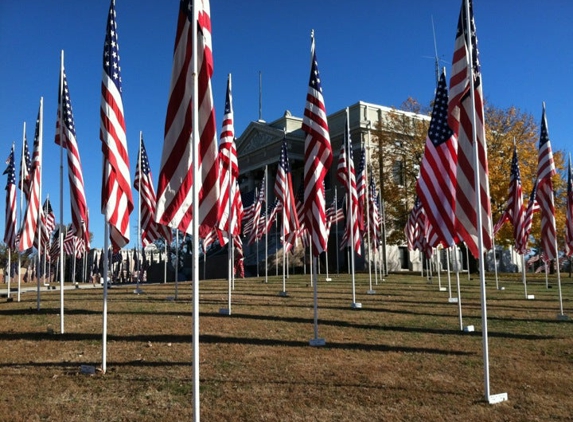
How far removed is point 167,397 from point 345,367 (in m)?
2.89

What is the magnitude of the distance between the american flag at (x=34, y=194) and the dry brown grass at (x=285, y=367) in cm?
242

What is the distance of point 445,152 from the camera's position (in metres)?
10.4

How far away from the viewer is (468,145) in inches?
317

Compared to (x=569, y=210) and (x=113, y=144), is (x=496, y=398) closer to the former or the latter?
(x=113, y=144)

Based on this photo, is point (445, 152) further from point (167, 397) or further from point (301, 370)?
point (167, 397)

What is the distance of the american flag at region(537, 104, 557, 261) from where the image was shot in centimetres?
1426

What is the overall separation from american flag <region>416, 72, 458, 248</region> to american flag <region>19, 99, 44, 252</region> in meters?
10.1

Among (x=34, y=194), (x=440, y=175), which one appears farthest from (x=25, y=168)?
(x=440, y=175)

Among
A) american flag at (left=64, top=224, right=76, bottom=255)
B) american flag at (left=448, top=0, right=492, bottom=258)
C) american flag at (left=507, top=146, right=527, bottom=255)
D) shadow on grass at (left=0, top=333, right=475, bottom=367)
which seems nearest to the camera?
american flag at (left=448, top=0, right=492, bottom=258)

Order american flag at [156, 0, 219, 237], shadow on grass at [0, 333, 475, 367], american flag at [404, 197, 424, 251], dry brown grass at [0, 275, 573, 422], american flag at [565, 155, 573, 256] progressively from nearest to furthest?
american flag at [156, 0, 219, 237]
dry brown grass at [0, 275, 573, 422]
shadow on grass at [0, 333, 475, 367]
american flag at [565, 155, 573, 256]
american flag at [404, 197, 424, 251]

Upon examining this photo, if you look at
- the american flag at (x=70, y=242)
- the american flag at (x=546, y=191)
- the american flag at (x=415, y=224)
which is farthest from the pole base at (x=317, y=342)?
the american flag at (x=70, y=242)

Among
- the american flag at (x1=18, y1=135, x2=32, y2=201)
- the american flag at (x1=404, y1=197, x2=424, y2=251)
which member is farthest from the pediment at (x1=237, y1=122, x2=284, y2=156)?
the american flag at (x1=18, y1=135, x2=32, y2=201)

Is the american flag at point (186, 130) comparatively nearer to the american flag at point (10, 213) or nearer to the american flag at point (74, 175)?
the american flag at point (74, 175)

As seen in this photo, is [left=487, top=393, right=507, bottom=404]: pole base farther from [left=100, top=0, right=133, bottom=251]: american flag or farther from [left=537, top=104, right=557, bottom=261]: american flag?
[left=537, top=104, right=557, bottom=261]: american flag
